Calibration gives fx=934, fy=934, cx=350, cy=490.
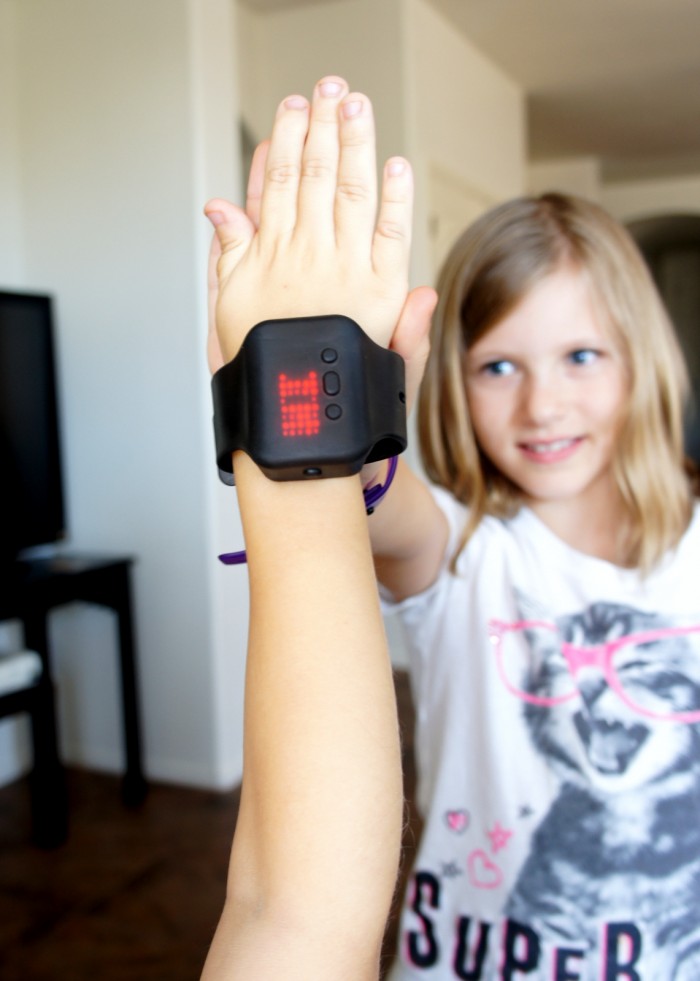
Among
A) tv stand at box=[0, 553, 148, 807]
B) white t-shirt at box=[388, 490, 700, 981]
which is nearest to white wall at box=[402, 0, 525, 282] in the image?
tv stand at box=[0, 553, 148, 807]

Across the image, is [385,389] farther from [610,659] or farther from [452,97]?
[452,97]

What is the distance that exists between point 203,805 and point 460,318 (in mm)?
2017

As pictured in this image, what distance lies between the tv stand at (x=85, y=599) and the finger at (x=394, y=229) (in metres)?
2.13

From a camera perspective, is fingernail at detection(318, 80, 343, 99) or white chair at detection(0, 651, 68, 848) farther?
white chair at detection(0, 651, 68, 848)

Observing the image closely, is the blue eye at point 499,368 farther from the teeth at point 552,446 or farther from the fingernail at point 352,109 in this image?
the fingernail at point 352,109

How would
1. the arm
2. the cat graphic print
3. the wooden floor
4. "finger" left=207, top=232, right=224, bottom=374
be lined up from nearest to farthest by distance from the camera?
the arm
"finger" left=207, top=232, right=224, bottom=374
the cat graphic print
the wooden floor

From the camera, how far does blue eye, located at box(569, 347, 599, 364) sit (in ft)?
3.11

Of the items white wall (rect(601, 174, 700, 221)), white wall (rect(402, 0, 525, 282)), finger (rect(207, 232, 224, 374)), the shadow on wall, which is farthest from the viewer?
white wall (rect(601, 174, 700, 221))

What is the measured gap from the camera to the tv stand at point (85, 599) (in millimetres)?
2395

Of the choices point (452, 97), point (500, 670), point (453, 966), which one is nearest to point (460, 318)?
point (500, 670)

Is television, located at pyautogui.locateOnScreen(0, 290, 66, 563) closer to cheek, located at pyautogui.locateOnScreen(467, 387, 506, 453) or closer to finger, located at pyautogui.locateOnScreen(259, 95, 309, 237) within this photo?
cheek, located at pyautogui.locateOnScreen(467, 387, 506, 453)

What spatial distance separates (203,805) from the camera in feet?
8.59

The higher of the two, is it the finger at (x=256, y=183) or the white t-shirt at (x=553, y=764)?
the finger at (x=256, y=183)

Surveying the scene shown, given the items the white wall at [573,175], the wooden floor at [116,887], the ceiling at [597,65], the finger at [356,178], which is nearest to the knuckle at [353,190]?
the finger at [356,178]
